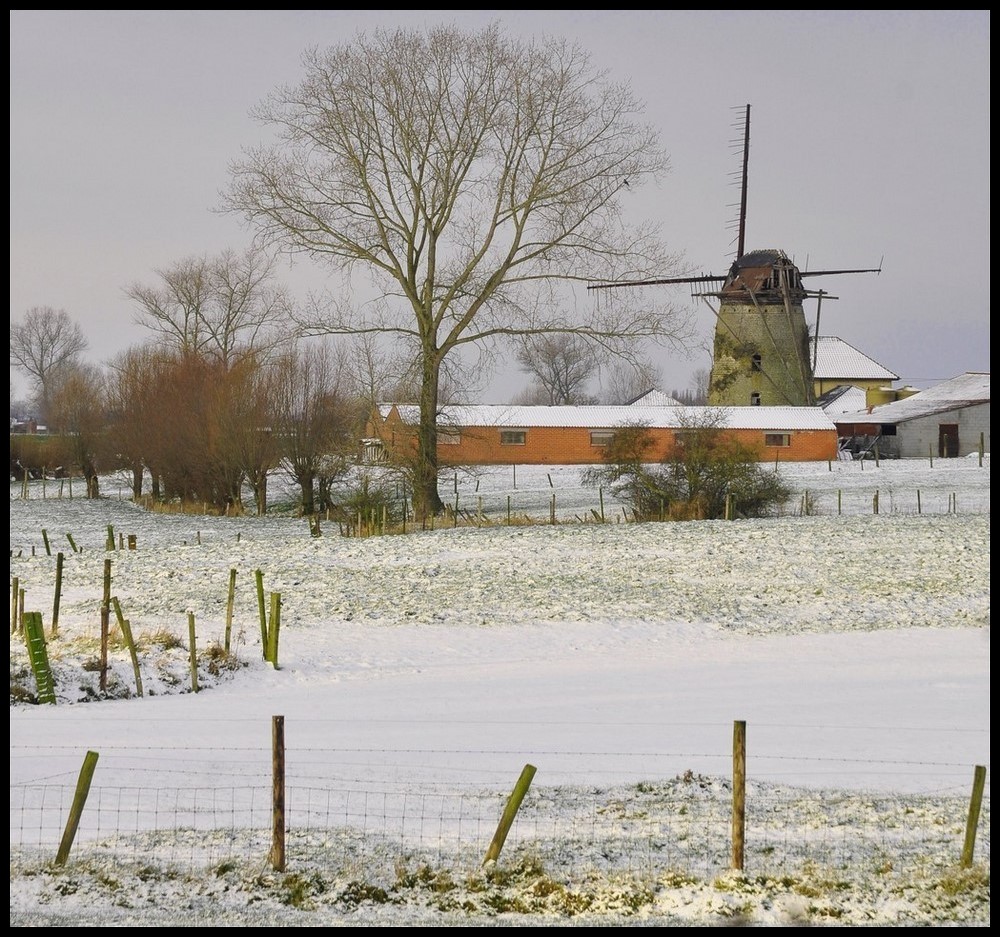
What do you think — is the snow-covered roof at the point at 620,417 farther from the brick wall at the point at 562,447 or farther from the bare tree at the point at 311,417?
the bare tree at the point at 311,417

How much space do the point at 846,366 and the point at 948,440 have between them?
113 ft

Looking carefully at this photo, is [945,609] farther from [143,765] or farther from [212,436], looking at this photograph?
[212,436]

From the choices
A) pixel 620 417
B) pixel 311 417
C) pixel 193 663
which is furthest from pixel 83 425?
pixel 193 663

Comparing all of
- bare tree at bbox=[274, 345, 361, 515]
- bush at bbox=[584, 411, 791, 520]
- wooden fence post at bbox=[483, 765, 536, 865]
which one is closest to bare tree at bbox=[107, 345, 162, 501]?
bare tree at bbox=[274, 345, 361, 515]

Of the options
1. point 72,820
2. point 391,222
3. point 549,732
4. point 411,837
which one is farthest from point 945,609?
point 391,222

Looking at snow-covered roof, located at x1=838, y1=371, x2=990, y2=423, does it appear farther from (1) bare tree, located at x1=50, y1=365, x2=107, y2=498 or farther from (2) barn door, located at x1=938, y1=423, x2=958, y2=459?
(1) bare tree, located at x1=50, y1=365, x2=107, y2=498

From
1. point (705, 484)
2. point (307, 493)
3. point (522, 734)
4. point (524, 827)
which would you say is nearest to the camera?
point (524, 827)

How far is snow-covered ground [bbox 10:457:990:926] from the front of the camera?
8211mm

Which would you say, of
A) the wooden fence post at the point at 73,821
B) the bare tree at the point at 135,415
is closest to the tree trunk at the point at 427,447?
the bare tree at the point at 135,415

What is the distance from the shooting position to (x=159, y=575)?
993 inches

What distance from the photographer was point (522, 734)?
1338 cm

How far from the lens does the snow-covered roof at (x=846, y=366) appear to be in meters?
98.1

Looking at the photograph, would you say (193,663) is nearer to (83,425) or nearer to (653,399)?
(83,425)

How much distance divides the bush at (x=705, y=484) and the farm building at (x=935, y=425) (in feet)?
92.6
